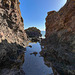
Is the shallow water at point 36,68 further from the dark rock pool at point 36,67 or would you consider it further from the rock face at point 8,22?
the rock face at point 8,22

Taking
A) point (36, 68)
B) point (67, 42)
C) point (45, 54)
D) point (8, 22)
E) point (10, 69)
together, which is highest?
point (8, 22)

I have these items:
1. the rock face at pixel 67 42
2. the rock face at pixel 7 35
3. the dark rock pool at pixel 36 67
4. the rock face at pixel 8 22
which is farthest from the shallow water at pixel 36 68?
the rock face at pixel 8 22

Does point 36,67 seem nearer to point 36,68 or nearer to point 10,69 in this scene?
point 36,68

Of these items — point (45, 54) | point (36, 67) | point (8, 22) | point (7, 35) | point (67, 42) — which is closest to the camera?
point (36, 67)

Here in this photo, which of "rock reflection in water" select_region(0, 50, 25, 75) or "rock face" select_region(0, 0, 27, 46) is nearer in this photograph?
"rock reflection in water" select_region(0, 50, 25, 75)

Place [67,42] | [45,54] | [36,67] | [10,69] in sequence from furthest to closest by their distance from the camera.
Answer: [45,54] → [67,42] → [36,67] → [10,69]

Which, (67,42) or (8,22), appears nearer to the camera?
(67,42)

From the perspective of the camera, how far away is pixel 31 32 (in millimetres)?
99125

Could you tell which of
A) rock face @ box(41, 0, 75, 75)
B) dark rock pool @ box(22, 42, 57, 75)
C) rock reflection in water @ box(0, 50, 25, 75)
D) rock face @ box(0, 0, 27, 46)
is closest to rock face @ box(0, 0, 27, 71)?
rock face @ box(0, 0, 27, 46)

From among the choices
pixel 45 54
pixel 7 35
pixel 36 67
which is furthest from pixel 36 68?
pixel 7 35

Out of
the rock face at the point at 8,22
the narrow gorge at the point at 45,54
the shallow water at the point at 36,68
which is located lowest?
the shallow water at the point at 36,68

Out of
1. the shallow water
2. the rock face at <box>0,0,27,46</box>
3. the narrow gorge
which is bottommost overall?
the shallow water

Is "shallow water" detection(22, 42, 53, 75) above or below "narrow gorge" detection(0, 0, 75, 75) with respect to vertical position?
below

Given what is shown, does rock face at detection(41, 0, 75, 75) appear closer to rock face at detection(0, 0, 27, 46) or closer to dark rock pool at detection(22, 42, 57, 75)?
dark rock pool at detection(22, 42, 57, 75)
